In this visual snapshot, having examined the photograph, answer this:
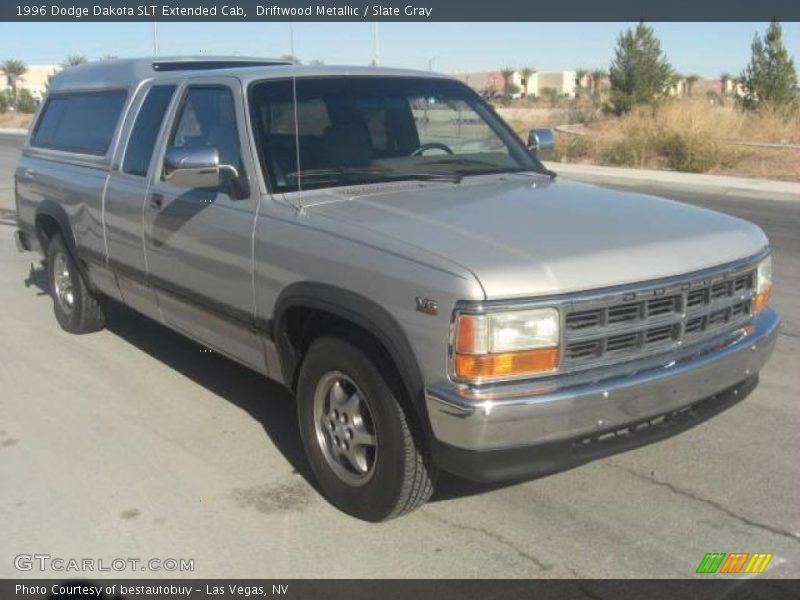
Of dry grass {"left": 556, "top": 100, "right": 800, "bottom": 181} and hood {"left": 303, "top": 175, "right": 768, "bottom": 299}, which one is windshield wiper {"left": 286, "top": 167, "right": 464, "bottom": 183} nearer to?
hood {"left": 303, "top": 175, "right": 768, "bottom": 299}

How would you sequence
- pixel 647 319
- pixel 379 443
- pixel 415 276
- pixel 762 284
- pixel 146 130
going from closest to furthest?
pixel 415 276 → pixel 647 319 → pixel 379 443 → pixel 762 284 → pixel 146 130

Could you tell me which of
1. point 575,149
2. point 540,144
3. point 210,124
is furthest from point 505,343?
point 575,149

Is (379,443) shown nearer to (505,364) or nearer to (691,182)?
(505,364)

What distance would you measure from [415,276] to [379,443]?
73cm

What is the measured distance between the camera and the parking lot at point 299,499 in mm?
3289

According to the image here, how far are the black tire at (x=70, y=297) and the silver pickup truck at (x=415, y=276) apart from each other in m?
1.08

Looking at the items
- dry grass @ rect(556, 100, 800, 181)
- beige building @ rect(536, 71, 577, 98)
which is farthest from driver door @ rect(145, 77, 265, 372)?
beige building @ rect(536, 71, 577, 98)

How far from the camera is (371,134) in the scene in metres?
4.41

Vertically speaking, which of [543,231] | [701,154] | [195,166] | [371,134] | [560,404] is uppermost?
[371,134]

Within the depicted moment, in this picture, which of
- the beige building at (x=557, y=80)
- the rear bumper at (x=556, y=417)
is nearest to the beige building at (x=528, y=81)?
the beige building at (x=557, y=80)

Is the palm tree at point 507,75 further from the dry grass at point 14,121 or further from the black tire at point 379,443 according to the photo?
the black tire at point 379,443

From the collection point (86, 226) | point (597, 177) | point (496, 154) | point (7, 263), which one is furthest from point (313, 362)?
point (597, 177)

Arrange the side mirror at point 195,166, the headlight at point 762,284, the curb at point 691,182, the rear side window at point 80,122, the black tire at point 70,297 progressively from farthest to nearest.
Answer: the curb at point 691,182, the black tire at point 70,297, the rear side window at point 80,122, the side mirror at point 195,166, the headlight at point 762,284

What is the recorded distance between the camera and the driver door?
13.3ft
